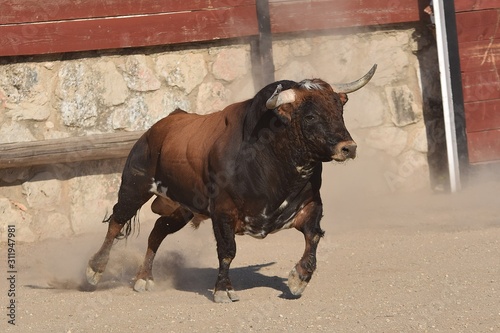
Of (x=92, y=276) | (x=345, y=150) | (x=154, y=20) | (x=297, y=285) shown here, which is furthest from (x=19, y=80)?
(x=345, y=150)

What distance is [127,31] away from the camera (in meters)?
9.41

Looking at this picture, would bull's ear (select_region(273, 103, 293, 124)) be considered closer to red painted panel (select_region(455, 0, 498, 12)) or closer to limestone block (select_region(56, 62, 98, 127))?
limestone block (select_region(56, 62, 98, 127))

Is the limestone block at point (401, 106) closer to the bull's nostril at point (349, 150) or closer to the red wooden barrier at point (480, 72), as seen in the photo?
the red wooden barrier at point (480, 72)

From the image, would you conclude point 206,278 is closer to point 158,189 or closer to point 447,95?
point 158,189

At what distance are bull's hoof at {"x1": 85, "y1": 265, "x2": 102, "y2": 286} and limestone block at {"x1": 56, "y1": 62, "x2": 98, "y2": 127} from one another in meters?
2.51

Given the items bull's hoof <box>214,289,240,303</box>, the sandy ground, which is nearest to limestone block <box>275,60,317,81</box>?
Result: the sandy ground

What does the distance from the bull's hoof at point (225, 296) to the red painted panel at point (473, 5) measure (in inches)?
196

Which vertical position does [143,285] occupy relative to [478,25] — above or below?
below

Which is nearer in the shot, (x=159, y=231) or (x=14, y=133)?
(x=159, y=231)

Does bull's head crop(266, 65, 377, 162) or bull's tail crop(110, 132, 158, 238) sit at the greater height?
bull's head crop(266, 65, 377, 162)

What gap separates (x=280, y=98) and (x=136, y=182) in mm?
1603

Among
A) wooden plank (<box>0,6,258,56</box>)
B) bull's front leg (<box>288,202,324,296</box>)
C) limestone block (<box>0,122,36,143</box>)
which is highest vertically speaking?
wooden plank (<box>0,6,258,56</box>)

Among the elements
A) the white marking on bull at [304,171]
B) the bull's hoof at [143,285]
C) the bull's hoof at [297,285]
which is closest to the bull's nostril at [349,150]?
the white marking on bull at [304,171]

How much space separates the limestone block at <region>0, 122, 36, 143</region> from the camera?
358 inches
